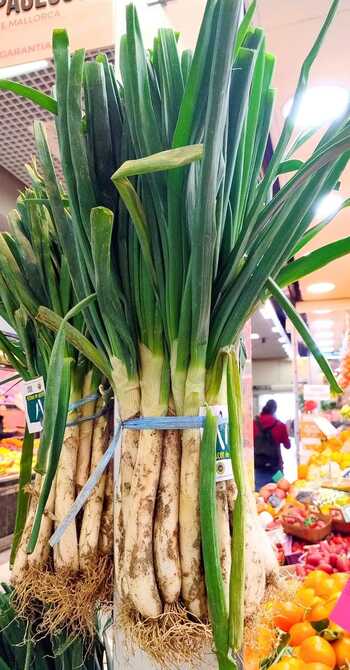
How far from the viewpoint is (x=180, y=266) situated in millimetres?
508

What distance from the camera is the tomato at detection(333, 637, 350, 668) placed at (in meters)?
1.09

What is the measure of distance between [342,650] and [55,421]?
0.98m

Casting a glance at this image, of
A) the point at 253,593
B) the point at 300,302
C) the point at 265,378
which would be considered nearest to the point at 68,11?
the point at 253,593

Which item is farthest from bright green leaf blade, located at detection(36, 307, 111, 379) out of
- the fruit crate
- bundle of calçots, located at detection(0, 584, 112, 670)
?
the fruit crate

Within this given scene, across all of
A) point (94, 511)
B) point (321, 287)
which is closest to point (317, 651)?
point (94, 511)

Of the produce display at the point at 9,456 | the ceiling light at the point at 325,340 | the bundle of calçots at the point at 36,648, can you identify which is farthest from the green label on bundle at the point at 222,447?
the ceiling light at the point at 325,340

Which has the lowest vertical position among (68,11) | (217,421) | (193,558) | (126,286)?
(193,558)

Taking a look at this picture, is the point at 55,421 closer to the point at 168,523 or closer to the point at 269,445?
the point at 168,523

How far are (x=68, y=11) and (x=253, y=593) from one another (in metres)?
→ 1.15

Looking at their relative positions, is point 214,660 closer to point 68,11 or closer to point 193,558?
point 193,558

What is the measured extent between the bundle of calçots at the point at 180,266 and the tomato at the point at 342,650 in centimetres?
79

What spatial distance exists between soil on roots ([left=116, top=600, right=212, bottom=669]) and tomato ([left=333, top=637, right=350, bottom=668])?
2.61 ft

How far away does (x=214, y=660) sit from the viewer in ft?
1.69

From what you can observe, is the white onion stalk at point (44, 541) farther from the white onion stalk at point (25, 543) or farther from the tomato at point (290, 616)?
the tomato at point (290, 616)
